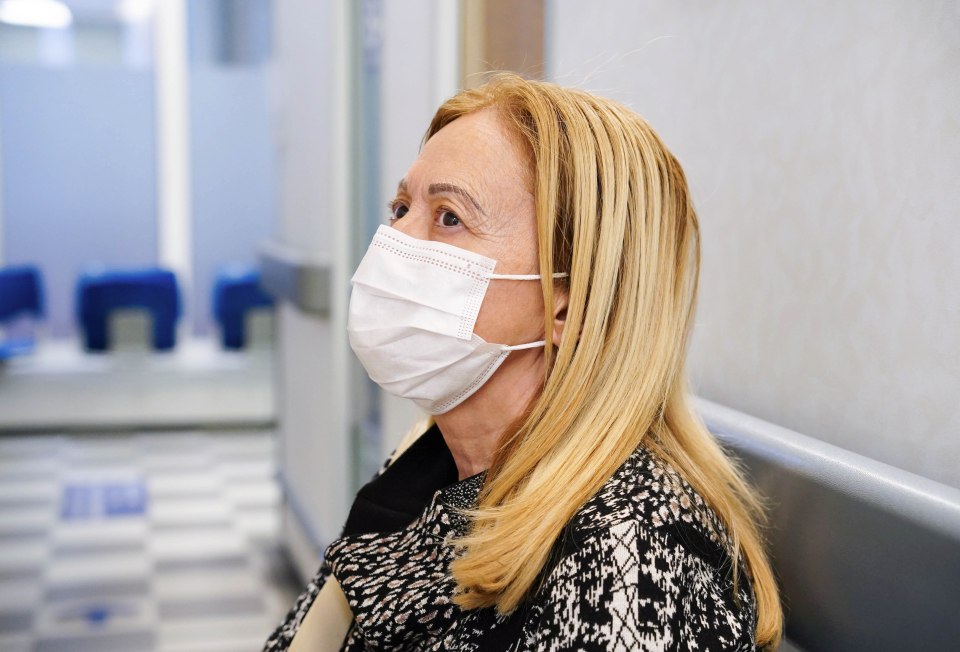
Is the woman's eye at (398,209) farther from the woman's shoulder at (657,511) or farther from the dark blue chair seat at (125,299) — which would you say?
the dark blue chair seat at (125,299)

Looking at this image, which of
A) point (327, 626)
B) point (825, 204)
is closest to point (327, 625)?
point (327, 626)

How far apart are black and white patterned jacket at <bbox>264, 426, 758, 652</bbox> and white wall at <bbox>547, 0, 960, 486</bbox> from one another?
256mm

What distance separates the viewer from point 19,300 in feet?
20.2

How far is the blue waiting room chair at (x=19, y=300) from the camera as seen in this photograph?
605cm

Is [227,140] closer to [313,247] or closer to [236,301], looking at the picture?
[236,301]

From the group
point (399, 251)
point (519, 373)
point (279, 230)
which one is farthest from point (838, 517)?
point (279, 230)

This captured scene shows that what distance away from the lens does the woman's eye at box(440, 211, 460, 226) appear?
3.98ft

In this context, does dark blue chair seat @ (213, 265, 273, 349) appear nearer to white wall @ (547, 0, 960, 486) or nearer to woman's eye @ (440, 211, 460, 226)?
white wall @ (547, 0, 960, 486)

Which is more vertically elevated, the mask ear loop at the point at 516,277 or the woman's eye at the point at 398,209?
the woman's eye at the point at 398,209

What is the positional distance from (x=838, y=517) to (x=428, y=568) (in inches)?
18.3

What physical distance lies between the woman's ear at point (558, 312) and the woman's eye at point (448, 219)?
0.15 meters

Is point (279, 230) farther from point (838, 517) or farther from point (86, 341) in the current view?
point (838, 517)

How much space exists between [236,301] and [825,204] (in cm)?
552

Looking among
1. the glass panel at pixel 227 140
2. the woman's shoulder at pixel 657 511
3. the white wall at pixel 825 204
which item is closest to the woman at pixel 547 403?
the woman's shoulder at pixel 657 511
